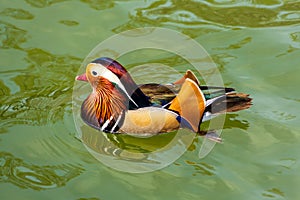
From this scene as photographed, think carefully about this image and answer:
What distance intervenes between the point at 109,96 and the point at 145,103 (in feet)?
0.73

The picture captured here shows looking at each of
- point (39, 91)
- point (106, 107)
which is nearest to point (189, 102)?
point (106, 107)

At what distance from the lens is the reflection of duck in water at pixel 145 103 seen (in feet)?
10.9

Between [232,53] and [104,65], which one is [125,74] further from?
[232,53]

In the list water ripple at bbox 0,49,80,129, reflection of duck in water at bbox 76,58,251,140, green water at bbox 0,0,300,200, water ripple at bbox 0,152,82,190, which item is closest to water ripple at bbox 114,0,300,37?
green water at bbox 0,0,300,200

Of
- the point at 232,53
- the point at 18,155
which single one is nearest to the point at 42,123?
the point at 18,155

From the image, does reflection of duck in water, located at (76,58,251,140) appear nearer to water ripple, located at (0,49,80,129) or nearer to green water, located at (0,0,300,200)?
green water, located at (0,0,300,200)

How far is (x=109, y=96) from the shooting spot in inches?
134

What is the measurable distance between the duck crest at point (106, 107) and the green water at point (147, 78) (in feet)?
0.55

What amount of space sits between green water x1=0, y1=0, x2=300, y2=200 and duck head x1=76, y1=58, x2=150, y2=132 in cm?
19

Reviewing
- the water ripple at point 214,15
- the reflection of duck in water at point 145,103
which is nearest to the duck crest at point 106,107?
the reflection of duck in water at point 145,103

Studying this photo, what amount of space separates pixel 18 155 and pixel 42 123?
1.02 ft

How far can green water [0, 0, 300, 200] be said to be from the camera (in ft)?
10.3

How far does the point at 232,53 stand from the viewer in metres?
4.31

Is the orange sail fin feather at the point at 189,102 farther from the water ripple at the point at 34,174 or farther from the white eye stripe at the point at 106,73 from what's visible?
the water ripple at the point at 34,174
